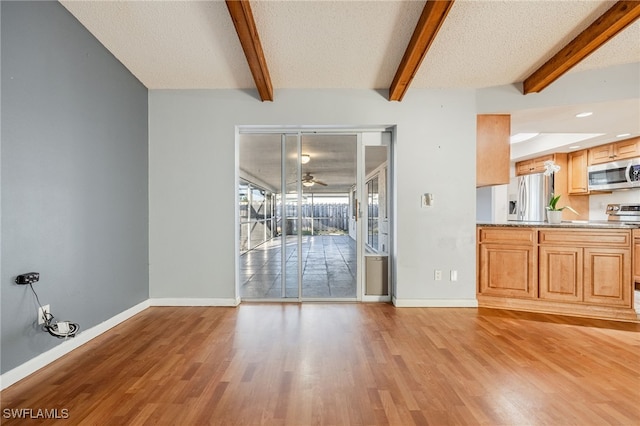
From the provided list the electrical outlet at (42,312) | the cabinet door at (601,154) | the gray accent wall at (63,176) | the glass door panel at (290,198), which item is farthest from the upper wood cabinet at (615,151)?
the electrical outlet at (42,312)

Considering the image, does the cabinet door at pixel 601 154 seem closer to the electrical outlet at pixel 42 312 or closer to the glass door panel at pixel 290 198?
the glass door panel at pixel 290 198

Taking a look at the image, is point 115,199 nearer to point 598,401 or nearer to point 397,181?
point 397,181

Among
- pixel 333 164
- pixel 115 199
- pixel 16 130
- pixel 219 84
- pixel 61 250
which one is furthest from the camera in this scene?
pixel 333 164

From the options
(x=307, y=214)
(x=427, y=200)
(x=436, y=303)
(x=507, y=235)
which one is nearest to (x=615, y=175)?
(x=507, y=235)

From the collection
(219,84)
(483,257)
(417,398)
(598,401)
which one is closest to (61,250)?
(219,84)

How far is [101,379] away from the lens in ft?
6.21

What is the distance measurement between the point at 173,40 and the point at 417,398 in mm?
3220

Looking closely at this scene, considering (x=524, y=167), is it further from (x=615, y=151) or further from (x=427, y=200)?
(x=427, y=200)

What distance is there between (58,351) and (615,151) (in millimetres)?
7149

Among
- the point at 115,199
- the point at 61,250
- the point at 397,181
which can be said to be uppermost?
the point at 397,181

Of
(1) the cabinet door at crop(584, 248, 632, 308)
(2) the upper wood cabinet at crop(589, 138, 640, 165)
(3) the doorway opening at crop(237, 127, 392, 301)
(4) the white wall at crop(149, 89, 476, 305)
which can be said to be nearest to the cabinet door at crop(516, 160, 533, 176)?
(2) the upper wood cabinet at crop(589, 138, 640, 165)

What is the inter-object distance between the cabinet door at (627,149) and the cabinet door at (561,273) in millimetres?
2552

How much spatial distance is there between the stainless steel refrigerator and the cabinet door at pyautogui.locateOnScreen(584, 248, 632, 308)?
2077mm

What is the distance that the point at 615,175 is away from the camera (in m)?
4.45
